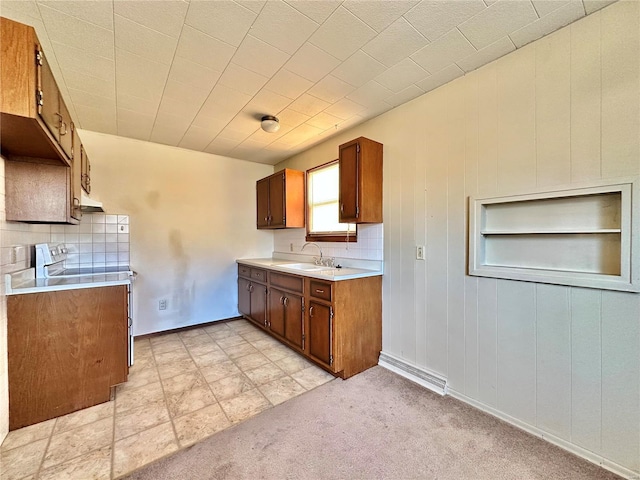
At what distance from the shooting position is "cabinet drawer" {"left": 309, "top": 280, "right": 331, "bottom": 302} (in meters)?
2.28

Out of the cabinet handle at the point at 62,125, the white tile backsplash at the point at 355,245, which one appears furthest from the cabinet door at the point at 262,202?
the cabinet handle at the point at 62,125

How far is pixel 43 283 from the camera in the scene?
6.09 feet

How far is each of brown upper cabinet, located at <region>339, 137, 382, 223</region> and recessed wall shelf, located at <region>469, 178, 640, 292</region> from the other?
831 millimetres

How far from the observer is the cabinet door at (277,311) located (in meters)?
2.92

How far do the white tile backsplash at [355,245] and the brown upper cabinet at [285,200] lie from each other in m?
0.29

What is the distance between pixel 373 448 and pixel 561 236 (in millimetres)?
1681

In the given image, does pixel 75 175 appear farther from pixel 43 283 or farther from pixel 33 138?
pixel 43 283

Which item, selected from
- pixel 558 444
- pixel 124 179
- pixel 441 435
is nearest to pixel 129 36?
pixel 124 179

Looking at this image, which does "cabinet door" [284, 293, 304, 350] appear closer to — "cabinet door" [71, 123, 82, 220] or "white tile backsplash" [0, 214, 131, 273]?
"cabinet door" [71, 123, 82, 220]

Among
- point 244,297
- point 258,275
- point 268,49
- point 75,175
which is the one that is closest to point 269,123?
point 268,49

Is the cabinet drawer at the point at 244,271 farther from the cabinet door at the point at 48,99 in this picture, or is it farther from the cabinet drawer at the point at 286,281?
the cabinet door at the point at 48,99

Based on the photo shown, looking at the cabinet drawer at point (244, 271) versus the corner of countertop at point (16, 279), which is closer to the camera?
the corner of countertop at point (16, 279)

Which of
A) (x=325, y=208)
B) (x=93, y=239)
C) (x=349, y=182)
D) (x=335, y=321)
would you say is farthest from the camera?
(x=325, y=208)

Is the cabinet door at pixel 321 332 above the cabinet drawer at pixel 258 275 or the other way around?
the other way around
